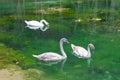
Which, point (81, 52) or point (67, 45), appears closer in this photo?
point (81, 52)

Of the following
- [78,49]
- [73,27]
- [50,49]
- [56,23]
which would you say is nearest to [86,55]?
[78,49]

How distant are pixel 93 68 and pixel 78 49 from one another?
2.60ft

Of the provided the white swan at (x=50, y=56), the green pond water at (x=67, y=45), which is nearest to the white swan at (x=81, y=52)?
the green pond water at (x=67, y=45)

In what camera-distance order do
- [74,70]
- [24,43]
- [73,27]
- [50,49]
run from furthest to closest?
[73,27], [24,43], [50,49], [74,70]

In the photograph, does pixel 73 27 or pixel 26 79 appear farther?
pixel 73 27

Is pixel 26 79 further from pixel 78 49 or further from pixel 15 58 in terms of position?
pixel 78 49

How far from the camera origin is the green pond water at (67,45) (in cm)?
609

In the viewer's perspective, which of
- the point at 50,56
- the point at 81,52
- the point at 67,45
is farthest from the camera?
the point at 67,45

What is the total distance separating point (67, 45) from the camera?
295 inches

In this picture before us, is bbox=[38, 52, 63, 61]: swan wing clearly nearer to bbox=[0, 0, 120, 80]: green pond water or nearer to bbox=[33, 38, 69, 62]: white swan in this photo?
bbox=[33, 38, 69, 62]: white swan

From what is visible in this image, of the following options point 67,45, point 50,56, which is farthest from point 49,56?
point 67,45

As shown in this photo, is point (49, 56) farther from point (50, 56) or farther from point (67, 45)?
point (67, 45)

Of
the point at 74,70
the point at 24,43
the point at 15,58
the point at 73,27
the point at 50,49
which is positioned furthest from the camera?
the point at 73,27

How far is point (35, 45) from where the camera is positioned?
7.64 m
